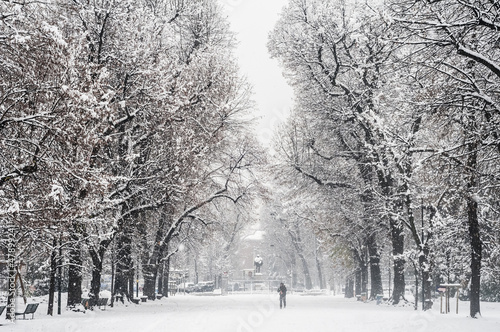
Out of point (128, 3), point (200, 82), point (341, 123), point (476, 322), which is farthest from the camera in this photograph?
point (341, 123)

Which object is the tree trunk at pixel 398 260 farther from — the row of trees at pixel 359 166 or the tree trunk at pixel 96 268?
the tree trunk at pixel 96 268

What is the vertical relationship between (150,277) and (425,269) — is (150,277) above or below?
below

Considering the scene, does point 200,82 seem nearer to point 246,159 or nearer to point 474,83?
point 246,159

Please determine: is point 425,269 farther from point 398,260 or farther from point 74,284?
point 74,284

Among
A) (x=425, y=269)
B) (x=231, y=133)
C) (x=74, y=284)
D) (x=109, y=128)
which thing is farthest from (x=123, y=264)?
(x=425, y=269)

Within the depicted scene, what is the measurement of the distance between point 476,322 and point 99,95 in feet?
40.4

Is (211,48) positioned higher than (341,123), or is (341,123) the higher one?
(211,48)

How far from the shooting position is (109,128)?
625 inches

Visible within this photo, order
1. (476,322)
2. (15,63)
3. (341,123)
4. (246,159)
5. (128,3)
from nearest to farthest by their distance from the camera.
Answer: (15,63)
(476,322)
(128,3)
(341,123)
(246,159)

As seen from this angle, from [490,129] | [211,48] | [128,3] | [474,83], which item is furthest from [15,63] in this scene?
[211,48]

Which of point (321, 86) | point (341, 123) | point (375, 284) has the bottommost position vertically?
point (375, 284)

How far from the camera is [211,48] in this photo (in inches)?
887

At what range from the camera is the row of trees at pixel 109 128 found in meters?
9.85

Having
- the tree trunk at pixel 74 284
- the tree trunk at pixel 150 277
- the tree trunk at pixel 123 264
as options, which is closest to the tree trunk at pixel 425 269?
the tree trunk at pixel 123 264
